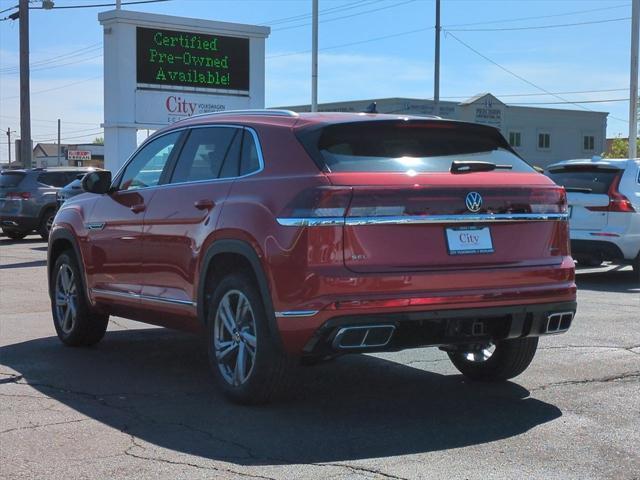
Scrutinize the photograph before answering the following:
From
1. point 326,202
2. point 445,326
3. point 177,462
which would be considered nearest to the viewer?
point 177,462

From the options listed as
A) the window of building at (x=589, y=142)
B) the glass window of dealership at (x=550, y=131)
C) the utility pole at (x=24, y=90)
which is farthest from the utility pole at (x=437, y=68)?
the window of building at (x=589, y=142)

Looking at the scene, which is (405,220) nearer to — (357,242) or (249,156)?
(357,242)

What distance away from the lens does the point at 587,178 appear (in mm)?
13016

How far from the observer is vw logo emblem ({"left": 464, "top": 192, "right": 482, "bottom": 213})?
17.8 ft

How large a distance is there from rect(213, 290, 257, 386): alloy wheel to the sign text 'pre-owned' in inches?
635

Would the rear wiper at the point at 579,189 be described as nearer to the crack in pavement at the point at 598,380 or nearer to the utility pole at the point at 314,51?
the crack in pavement at the point at 598,380

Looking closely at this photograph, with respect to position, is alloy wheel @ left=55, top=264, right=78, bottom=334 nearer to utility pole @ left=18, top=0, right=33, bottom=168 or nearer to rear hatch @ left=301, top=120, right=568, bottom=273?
rear hatch @ left=301, top=120, right=568, bottom=273

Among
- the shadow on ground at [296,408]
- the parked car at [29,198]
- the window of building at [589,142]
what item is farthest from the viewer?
the window of building at [589,142]

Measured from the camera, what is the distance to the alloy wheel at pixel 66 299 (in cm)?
801

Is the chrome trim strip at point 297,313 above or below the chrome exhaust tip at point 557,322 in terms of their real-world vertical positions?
above

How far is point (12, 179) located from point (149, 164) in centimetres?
1644

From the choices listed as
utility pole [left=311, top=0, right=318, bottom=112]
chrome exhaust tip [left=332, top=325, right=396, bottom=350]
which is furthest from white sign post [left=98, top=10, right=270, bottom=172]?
chrome exhaust tip [left=332, top=325, right=396, bottom=350]

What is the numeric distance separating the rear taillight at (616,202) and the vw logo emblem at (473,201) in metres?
7.81

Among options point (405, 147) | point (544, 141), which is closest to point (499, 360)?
point (405, 147)
